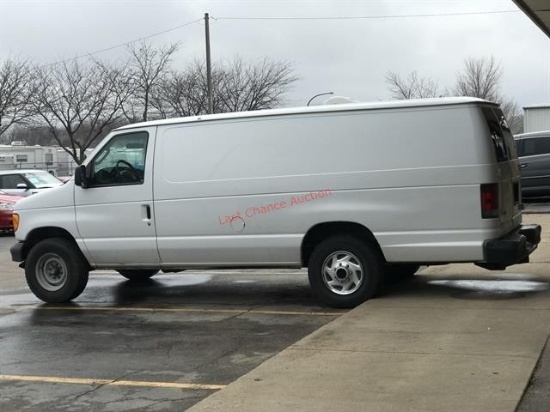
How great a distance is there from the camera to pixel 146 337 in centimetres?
696

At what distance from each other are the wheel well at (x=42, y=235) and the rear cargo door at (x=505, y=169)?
516cm

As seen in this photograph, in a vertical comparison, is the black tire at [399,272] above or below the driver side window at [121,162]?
below

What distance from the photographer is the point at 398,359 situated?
219 inches

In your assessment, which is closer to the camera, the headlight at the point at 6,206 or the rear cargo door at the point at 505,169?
the rear cargo door at the point at 505,169

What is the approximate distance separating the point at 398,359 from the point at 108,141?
4865 mm

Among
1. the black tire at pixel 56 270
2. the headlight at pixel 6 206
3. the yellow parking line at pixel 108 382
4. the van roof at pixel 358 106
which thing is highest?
the van roof at pixel 358 106

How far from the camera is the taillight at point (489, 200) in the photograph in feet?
23.8

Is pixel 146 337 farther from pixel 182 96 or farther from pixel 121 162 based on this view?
pixel 182 96

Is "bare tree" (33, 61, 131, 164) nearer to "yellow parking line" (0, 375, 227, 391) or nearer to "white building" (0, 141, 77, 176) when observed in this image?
"white building" (0, 141, 77, 176)

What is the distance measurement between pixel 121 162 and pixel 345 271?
310 centimetres

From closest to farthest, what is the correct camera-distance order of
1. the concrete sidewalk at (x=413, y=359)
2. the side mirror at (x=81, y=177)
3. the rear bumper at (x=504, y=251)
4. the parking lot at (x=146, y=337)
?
the concrete sidewalk at (x=413, y=359) → the parking lot at (x=146, y=337) → the rear bumper at (x=504, y=251) → the side mirror at (x=81, y=177)

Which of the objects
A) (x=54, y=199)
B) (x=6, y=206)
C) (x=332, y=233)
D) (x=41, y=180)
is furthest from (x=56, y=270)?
(x=41, y=180)

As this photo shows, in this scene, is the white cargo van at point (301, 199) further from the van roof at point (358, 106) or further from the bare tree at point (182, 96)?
the bare tree at point (182, 96)

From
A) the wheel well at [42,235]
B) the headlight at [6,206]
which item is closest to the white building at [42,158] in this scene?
the headlight at [6,206]
